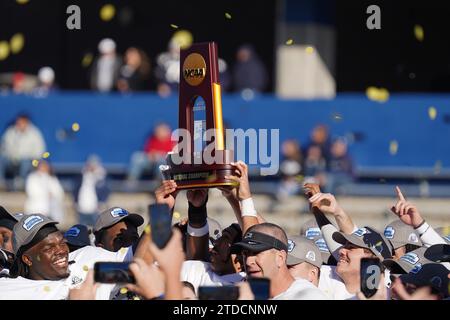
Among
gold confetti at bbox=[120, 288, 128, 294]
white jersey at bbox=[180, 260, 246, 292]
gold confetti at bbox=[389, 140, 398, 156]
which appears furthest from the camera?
gold confetti at bbox=[389, 140, 398, 156]

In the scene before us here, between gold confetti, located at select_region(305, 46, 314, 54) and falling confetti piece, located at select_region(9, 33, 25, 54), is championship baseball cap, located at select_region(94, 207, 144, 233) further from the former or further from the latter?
falling confetti piece, located at select_region(9, 33, 25, 54)

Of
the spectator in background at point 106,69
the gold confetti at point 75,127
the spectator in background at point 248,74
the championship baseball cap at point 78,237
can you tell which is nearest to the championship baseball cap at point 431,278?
the championship baseball cap at point 78,237

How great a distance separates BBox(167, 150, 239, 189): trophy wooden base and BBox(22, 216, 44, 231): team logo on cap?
1.47 metres

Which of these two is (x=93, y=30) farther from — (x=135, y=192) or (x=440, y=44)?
(x=440, y=44)

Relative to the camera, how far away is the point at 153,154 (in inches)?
633

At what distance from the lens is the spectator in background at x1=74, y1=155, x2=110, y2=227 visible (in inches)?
619

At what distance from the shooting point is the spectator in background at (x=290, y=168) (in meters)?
15.4

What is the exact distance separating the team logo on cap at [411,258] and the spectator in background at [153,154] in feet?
26.5

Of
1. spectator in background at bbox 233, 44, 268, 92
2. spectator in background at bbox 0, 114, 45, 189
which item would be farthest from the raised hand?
spectator in background at bbox 0, 114, 45, 189

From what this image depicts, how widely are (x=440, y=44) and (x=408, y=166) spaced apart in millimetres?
2061

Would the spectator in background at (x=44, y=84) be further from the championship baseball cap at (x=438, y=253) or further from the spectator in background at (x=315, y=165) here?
the championship baseball cap at (x=438, y=253)

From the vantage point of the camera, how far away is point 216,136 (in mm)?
6203

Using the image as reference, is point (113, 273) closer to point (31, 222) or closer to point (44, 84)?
point (31, 222)

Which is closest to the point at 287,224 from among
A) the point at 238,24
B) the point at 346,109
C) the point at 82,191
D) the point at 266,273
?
the point at 346,109
